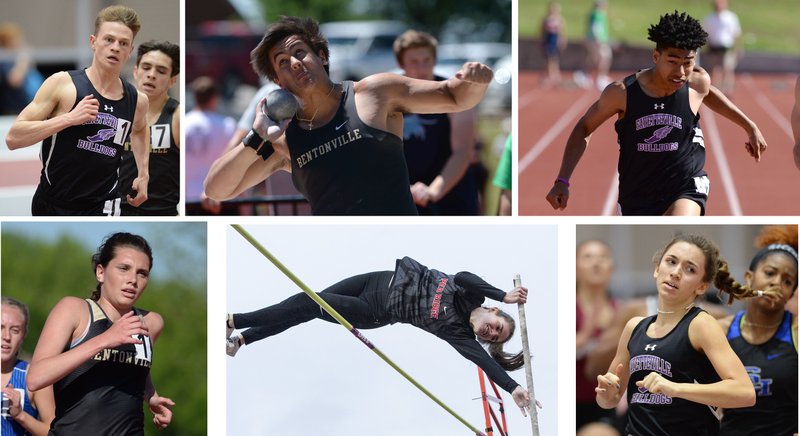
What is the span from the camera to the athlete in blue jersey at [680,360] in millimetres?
3816

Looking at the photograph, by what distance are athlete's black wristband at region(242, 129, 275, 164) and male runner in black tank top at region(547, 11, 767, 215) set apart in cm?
106

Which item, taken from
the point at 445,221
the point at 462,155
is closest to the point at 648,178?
the point at 445,221

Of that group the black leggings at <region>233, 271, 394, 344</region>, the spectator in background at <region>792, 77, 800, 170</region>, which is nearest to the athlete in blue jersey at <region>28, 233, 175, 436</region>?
the black leggings at <region>233, 271, 394, 344</region>

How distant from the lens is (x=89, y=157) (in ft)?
13.7

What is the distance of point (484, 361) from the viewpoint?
4.11 m

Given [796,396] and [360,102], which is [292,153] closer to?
[360,102]

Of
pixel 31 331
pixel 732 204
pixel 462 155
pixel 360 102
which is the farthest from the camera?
pixel 732 204

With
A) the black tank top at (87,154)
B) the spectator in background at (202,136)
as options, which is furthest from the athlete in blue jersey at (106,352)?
the spectator in background at (202,136)

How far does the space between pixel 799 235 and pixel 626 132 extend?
762mm

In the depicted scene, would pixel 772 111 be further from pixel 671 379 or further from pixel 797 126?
pixel 671 379

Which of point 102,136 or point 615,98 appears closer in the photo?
point 615,98

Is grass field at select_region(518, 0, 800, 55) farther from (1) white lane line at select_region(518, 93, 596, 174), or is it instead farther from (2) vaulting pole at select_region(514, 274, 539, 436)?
(2) vaulting pole at select_region(514, 274, 539, 436)

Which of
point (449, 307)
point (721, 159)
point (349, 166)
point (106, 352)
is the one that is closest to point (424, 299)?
point (449, 307)

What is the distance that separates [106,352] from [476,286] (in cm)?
141
